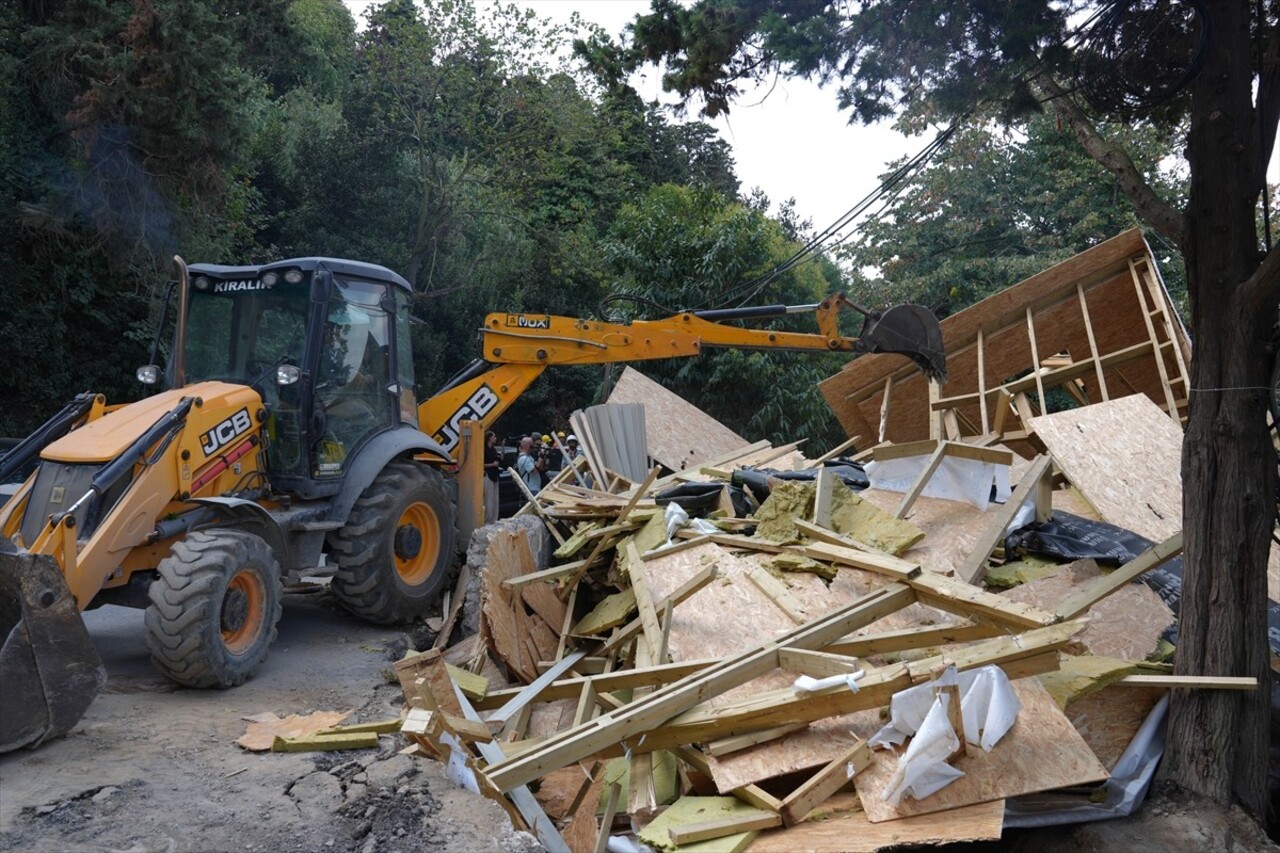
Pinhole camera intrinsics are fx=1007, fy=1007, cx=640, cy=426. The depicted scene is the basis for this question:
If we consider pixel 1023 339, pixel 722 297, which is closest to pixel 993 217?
pixel 722 297

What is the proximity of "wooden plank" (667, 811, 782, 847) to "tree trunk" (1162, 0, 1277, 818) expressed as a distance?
7.10 feet

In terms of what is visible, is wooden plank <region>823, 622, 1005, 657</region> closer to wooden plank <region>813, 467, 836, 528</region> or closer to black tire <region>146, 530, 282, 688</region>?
wooden plank <region>813, 467, 836, 528</region>

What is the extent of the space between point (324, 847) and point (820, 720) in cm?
226

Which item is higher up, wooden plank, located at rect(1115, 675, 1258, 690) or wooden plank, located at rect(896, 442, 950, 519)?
wooden plank, located at rect(896, 442, 950, 519)

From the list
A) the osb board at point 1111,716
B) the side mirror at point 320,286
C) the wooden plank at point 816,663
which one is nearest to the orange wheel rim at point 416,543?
the side mirror at point 320,286

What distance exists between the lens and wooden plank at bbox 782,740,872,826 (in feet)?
14.1

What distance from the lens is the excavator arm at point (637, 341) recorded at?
350 inches

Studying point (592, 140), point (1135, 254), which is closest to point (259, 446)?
point (1135, 254)

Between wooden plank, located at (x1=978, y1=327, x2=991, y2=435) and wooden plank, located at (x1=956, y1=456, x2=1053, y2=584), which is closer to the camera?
wooden plank, located at (x1=956, y1=456, x2=1053, y2=584)

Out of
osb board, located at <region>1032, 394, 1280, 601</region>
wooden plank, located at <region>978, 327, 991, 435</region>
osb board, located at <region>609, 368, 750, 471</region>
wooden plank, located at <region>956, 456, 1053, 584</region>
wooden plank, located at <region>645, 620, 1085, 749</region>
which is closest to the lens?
wooden plank, located at <region>645, 620, 1085, 749</region>

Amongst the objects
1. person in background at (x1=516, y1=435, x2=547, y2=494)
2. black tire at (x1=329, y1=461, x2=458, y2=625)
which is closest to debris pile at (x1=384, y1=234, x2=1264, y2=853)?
black tire at (x1=329, y1=461, x2=458, y2=625)

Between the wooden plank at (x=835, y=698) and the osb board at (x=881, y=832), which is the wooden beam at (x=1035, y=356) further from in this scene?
the osb board at (x=881, y=832)

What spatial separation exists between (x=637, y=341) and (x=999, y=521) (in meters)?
3.77

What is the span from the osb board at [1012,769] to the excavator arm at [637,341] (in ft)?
15.7
